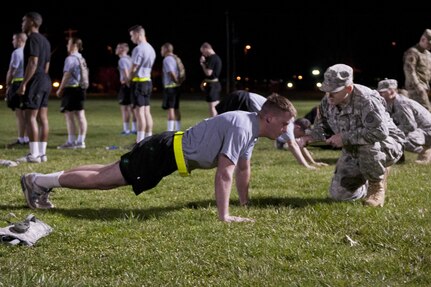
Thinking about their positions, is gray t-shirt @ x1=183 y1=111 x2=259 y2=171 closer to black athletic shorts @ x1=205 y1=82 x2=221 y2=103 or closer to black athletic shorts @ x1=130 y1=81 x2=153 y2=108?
black athletic shorts @ x1=130 y1=81 x2=153 y2=108

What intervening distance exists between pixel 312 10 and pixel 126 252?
60756 mm

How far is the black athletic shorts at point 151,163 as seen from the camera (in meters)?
6.48

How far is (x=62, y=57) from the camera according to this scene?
67.9m

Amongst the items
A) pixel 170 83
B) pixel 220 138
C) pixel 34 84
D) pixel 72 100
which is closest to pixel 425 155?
pixel 220 138

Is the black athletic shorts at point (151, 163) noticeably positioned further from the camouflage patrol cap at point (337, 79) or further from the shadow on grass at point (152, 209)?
the camouflage patrol cap at point (337, 79)

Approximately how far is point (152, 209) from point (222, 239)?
165cm

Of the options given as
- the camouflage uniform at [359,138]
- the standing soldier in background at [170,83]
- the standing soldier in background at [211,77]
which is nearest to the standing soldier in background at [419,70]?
the standing soldier in background at [170,83]

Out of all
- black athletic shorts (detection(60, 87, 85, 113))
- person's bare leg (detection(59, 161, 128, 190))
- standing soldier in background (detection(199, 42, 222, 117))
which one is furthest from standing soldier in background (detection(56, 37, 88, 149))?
person's bare leg (detection(59, 161, 128, 190))

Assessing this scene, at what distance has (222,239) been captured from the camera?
18.2ft

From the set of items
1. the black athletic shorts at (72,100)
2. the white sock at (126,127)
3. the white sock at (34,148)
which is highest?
the black athletic shorts at (72,100)

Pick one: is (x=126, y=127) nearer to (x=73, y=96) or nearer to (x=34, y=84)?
(x=73, y=96)

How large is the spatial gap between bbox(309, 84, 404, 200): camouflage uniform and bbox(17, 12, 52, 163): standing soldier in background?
5103 millimetres

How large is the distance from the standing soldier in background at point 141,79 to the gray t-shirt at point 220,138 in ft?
24.1

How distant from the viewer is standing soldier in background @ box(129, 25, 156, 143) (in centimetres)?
1386
